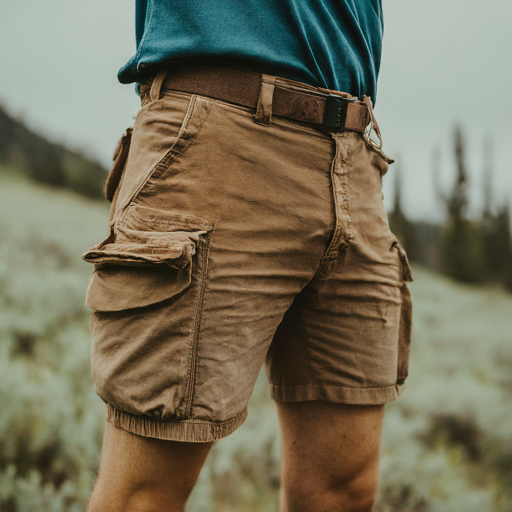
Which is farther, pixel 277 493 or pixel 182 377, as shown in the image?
pixel 277 493

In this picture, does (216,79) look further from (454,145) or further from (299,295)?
(454,145)

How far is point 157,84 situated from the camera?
91cm

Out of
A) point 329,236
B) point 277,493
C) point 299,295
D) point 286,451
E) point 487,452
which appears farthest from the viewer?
point 487,452

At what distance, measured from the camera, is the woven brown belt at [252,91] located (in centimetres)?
89

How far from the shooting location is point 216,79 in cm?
89

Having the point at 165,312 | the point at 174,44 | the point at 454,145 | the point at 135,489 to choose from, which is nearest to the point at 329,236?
the point at 165,312

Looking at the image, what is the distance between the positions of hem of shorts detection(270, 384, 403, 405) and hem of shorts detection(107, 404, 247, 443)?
330 mm

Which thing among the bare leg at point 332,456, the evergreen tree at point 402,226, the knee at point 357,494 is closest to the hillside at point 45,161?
the evergreen tree at point 402,226

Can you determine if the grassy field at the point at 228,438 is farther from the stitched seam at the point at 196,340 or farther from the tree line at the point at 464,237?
the tree line at the point at 464,237

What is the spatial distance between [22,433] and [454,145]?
6792 millimetres

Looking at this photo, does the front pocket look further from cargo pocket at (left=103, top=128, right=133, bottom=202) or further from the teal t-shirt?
cargo pocket at (left=103, top=128, right=133, bottom=202)

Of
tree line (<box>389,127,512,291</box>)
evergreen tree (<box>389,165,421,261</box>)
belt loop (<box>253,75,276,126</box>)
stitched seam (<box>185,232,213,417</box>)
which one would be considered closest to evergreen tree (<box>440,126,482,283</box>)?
tree line (<box>389,127,512,291</box>)

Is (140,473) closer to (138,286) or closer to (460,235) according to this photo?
(138,286)

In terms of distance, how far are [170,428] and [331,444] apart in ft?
1.69
